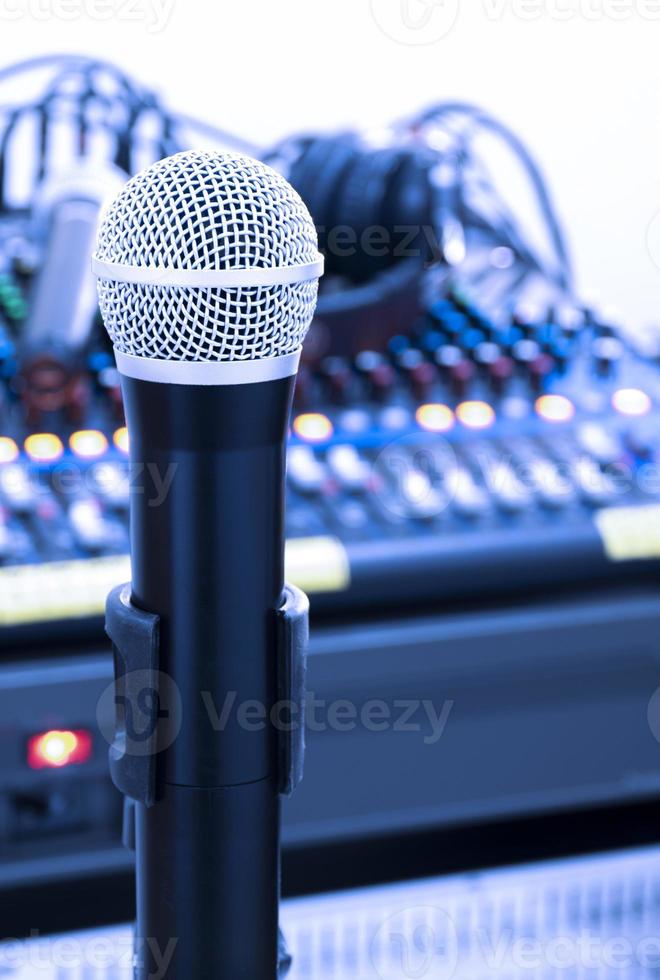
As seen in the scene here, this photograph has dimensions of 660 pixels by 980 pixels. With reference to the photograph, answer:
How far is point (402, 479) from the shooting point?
1268 millimetres

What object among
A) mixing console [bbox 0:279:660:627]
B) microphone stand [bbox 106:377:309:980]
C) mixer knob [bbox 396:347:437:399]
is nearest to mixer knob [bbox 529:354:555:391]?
mixing console [bbox 0:279:660:627]

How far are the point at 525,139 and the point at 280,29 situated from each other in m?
0.34

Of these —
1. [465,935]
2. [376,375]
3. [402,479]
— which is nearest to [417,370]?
[376,375]

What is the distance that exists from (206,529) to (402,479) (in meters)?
0.80

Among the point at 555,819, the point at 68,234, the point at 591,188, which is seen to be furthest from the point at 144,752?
the point at 591,188

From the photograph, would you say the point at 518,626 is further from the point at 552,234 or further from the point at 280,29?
the point at 280,29

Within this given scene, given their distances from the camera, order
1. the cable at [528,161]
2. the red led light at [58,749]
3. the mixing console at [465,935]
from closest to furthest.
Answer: the mixing console at [465,935] < the red led light at [58,749] < the cable at [528,161]

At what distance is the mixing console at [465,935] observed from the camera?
0.79 m

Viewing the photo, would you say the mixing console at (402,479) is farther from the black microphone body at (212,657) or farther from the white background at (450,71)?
the black microphone body at (212,657)

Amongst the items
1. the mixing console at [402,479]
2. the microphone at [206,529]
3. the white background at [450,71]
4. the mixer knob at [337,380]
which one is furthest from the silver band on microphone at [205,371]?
the white background at [450,71]

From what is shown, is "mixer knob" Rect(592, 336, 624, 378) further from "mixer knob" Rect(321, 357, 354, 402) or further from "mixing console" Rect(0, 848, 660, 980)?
"mixing console" Rect(0, 848, 660, 980)

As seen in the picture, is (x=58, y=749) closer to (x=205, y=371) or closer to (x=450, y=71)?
(x=205, y=371)

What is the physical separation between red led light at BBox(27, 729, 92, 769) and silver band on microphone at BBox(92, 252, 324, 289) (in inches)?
30.4

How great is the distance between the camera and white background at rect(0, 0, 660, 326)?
1555mm
